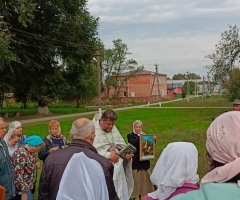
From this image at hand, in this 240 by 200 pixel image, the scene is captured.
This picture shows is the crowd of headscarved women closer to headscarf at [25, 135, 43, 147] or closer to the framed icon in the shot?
headscarf at [25, 135, 43, 147]

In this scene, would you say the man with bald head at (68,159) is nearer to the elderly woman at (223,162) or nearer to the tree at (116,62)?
the elderly woman at (223,162)

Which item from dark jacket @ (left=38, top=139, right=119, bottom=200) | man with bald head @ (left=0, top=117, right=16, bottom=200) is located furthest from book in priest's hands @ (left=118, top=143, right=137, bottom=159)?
dark jacket @ (left=38, top=139, right=119, bottom=200)

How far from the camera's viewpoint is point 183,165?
10.2 feet

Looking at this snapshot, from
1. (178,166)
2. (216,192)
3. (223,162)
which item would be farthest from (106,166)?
Answer: (216,192)

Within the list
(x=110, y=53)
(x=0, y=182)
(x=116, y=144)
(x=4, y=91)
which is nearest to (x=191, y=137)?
(x=116, y=144)

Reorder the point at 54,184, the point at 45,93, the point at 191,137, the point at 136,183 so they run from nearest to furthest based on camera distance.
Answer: the point at 54,184, the point at 136,183, the point at 191,137, the point at 45,93

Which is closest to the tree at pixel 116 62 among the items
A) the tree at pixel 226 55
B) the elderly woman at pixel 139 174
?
the tree at pixel 226 55

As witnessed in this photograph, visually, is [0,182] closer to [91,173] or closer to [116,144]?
[116,144]

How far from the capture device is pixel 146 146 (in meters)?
7.70

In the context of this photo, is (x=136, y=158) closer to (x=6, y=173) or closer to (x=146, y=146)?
(x=146, y=146)

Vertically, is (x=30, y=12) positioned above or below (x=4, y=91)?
above

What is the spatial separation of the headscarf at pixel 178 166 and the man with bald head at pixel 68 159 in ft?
2.33

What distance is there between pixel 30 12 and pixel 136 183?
23.4 m

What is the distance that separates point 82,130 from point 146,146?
3.86 meters
